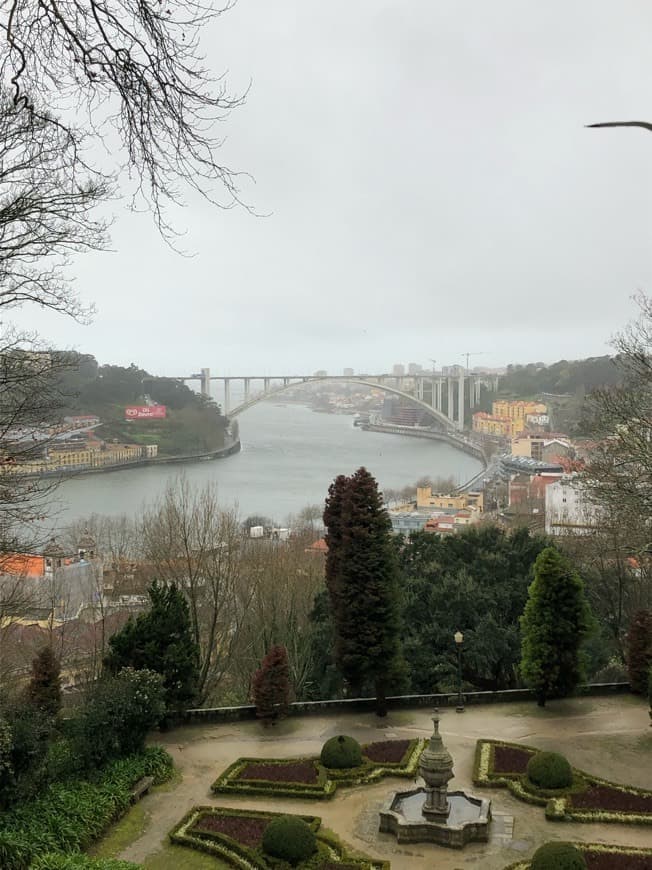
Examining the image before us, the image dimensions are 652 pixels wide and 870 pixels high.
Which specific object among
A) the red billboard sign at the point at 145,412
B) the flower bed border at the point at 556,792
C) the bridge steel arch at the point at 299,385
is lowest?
the flower bed border at the point at 556,792

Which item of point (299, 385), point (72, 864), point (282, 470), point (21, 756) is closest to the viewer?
point (72, 864)

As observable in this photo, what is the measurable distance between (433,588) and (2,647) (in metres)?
6.44

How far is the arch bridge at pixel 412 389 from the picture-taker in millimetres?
48562

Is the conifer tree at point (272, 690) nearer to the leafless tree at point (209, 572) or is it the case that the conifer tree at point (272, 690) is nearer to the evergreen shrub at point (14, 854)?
the leafless tree at point (209, 572)

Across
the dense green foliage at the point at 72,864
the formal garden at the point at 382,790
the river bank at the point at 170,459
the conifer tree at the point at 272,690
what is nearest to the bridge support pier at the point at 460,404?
the river bank at the point at 170,459

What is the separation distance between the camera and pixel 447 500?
1307 inches

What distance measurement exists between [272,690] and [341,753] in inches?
59.4

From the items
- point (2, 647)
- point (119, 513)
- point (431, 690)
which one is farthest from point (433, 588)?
point (119, 513)

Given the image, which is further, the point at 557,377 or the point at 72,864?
the point at 557,377

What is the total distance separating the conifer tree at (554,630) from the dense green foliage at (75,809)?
180 inches

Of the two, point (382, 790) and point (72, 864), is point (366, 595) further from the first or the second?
point (72, 864)

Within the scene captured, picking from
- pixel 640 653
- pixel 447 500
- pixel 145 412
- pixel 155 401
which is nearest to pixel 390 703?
pixel 640 653

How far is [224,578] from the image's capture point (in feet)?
Answer: 40.9

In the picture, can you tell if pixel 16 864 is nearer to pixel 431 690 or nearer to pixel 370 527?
pixel 370 527
